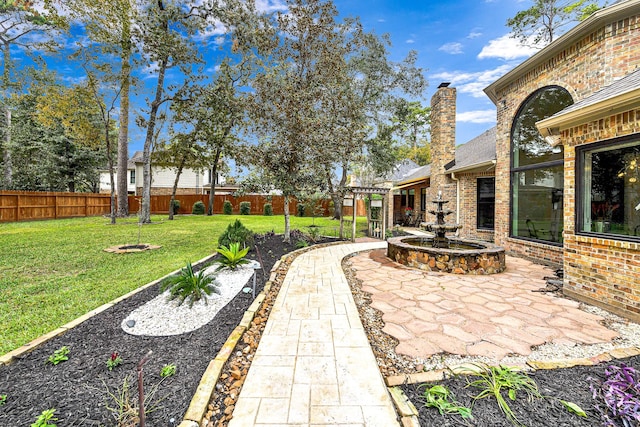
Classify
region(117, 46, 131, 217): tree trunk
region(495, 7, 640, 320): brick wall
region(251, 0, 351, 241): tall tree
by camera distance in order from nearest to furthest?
region(495, 7, 640, 320): brick wall → region(251, 0, 351, 241): tall tree → region(117, 46, 131, 217): tree trunk

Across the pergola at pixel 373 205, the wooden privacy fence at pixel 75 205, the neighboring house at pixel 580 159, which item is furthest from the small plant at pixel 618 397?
the wooden privacy fence at pixel 75 205

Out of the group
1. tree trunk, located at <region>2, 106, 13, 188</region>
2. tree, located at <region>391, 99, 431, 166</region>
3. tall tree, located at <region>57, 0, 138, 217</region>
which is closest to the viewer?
tall tree, located at <region>57, 0, 138, 217</region>

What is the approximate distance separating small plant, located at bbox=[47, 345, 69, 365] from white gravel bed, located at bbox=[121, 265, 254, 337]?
474mm

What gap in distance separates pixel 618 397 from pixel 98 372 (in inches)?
149

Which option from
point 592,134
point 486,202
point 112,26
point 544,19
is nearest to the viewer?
point 592,134

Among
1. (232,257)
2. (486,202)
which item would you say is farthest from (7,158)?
(486,202)

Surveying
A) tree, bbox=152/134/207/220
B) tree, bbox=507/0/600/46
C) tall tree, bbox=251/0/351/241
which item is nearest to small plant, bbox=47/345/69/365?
tall tree, bbox=251/0/351/241

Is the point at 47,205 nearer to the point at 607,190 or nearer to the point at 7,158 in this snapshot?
the point at 7,158

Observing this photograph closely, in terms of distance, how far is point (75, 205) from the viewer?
16.8 m

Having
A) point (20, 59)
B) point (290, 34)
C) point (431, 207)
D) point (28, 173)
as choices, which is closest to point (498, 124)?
point (431, 207)

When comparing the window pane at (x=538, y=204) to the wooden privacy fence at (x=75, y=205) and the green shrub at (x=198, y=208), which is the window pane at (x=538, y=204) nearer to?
the wooden privacy fence at (x=75, y=205)

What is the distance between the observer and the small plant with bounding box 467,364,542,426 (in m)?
1.87

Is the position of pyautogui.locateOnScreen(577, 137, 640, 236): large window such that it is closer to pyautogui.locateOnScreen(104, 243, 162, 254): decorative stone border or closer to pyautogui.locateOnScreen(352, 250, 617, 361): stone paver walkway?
pyautogui.locateOnScreen(352, 250, 617, 361): stone paver walkway

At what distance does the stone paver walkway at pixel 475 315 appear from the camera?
2.67 meters
